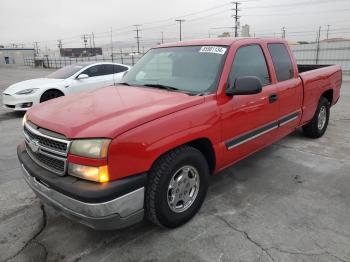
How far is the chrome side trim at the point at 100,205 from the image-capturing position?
97.3 inches

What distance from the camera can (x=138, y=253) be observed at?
2.82 meters

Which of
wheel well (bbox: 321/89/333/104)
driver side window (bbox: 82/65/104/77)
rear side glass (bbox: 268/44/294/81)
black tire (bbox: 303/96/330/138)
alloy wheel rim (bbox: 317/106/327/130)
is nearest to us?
rear side glass (bbox: 268/44/294/81)

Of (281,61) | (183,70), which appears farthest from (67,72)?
(281,61)

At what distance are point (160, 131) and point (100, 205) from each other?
2.53 ft

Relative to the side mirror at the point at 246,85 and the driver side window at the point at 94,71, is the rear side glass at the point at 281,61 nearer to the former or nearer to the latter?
the side mirror at the point at 246,85

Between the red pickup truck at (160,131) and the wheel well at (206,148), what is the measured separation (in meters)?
0.01

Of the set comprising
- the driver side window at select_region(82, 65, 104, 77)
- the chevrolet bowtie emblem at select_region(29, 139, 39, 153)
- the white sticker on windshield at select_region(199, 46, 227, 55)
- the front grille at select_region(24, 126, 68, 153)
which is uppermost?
the white sticker on windshield at select_region(199, 46, 227, 55)

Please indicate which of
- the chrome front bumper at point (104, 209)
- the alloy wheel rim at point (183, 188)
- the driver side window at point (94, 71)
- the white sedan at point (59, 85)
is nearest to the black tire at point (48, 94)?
the white sedan at point (59, 85)

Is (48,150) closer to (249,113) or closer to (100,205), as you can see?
(100,205)

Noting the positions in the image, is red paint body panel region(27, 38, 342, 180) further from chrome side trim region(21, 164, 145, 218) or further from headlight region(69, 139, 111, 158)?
chrome side trim region(21, 164, 145, 218)

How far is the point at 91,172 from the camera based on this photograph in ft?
8.25

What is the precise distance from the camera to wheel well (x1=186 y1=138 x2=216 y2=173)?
10.7 ft

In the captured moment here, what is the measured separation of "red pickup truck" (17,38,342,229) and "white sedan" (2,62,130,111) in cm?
540

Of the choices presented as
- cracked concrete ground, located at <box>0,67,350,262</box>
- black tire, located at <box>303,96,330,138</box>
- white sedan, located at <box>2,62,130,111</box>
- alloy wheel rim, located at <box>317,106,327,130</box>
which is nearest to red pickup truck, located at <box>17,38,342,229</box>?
cracked concrete ground, located at <box>0,67,350,262</box>
